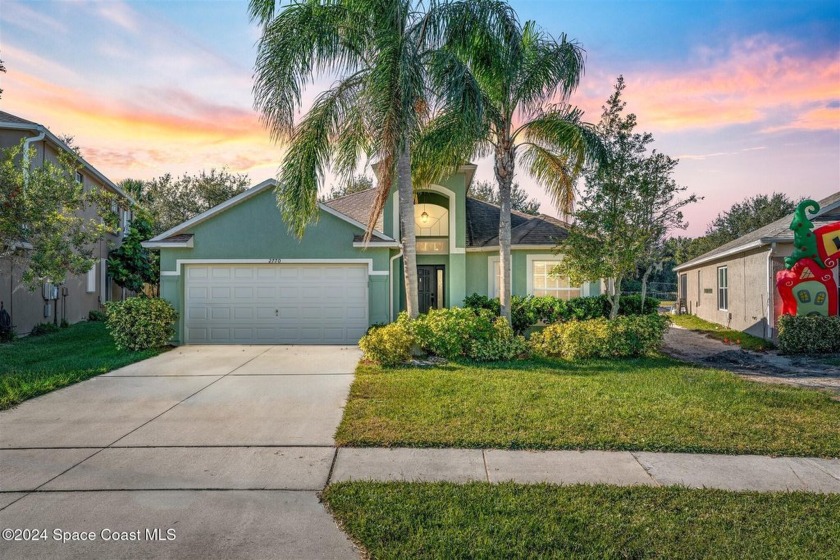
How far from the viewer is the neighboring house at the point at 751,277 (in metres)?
12.6

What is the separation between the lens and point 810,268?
11.6 meters

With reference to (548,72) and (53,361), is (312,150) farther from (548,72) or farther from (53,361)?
(53,361)

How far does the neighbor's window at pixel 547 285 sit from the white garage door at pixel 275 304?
17.4 ft

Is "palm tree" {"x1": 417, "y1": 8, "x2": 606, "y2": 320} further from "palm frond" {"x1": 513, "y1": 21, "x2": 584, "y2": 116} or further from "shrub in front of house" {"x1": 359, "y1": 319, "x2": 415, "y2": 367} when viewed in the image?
"shrub in front of house" {"x1": 359, "y1": 319, "x2": 415, "y2": 367}

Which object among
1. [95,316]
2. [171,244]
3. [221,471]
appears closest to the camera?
[221,471]

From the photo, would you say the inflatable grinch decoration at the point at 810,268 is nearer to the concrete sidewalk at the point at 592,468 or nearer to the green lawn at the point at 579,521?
the concrete sidewalk at the point at 592,468

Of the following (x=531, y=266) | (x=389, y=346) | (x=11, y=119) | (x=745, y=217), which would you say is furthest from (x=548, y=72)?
(x=745, y=217)

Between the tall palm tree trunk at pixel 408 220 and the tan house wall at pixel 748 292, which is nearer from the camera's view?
the tall palm tree trunk at pixel 408 220

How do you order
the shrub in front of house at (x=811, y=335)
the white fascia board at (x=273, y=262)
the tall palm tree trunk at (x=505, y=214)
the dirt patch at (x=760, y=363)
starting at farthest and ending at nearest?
the white fascia board at (x=273, y=262) < the tall palm tree trunk at (x=505, y=214) < the shrub in front of house at (x=811, y=335) < the dirt patch at (x=760, y=363)

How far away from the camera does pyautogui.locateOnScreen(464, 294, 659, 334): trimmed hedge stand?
12406mm

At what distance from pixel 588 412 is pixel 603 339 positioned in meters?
4.35

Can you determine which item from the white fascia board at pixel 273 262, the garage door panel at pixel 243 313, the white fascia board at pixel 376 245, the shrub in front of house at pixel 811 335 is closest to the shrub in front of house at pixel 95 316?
the white fascia board at pixel 273 262

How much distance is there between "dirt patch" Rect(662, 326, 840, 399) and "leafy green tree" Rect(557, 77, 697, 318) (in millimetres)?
2826

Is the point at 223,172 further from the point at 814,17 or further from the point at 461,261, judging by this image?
the point at 814,17
